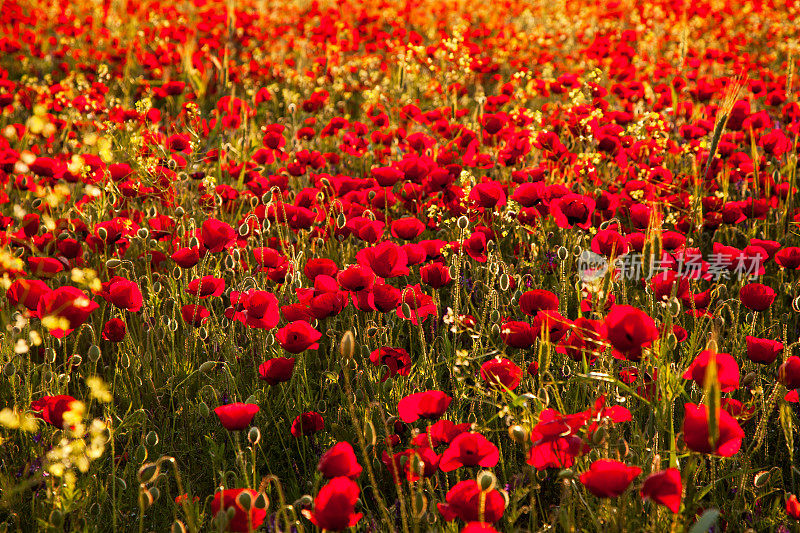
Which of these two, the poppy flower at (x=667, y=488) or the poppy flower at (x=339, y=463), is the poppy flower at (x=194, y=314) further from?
the poppy flower at (x=667, y=488)

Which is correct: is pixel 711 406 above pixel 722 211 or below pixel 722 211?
above

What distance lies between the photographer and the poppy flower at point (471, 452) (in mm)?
1385

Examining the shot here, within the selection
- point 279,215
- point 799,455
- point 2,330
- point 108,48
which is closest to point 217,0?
point 108,48

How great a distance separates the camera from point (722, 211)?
8.63 ft

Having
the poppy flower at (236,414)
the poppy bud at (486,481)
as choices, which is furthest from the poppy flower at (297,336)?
the poppy bud at (486,481)

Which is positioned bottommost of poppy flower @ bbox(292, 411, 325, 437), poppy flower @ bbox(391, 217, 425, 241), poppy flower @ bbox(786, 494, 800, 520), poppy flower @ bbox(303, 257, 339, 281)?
poppy flower @ bbox(292, 411, 325, 437)

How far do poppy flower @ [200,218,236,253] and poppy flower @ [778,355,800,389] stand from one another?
4.74 ft

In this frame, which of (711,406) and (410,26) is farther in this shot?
(410,26)

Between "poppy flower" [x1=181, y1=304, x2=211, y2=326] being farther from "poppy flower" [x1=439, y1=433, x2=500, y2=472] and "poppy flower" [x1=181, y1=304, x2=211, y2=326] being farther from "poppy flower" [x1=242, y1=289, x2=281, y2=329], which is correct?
"poppy flower" [x1=439, y1=433, x2=500, y2=472]

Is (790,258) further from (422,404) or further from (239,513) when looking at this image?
(239,513)

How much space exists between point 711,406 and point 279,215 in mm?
2039

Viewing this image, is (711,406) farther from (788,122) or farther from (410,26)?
(410,26)

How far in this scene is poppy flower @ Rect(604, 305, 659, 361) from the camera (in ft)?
4.42

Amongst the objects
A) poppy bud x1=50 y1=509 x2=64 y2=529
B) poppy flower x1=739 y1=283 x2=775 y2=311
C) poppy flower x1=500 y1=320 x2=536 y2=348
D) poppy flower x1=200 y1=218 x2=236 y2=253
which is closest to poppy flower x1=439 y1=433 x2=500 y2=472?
poppy flower x1=500 y1=320 x2=536 y2=348
